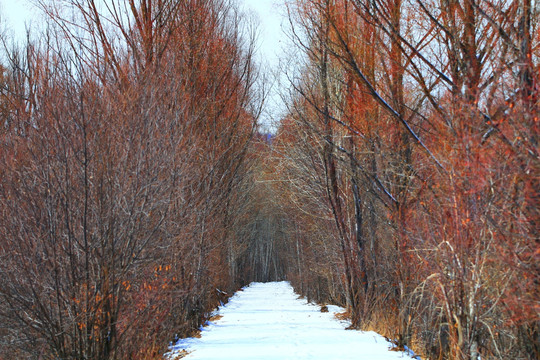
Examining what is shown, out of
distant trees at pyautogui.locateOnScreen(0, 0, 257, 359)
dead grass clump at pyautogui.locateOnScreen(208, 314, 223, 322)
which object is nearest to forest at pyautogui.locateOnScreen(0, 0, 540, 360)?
distant trees at pyautogui.locateOnScreen(0, 0, 257, 359)

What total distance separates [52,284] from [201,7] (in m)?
9.48

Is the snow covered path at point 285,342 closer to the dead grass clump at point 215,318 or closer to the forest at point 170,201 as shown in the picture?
the forest at point 170,201

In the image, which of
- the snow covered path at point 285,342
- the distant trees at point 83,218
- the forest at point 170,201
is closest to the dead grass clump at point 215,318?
the snow covered path at point 285,342

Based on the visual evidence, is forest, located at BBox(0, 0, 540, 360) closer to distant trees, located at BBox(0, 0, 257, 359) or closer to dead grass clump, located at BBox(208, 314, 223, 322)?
distant trees, located at BBox(0, 0, 257, 359)

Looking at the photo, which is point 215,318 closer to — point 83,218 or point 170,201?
point 170,201

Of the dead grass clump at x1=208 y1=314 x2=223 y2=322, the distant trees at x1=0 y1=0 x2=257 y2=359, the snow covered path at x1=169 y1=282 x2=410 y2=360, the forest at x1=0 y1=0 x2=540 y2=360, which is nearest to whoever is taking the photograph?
the forest at x1=0 y1=0 x2=540 y2=360

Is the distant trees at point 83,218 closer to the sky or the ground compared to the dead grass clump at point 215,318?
closer to the sky

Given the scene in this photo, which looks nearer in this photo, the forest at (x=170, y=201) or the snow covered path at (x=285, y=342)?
A: the forest at (x=170, y=201)

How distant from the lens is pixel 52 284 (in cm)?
518

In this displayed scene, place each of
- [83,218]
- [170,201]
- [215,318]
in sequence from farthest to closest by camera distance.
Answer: [215,318]
[170,201]
[83,218]

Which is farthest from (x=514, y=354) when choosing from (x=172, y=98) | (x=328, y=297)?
(x=328, y=297)

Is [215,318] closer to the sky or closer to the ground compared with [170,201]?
closer to the ground

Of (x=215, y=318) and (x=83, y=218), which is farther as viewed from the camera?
(x=215, y=318)

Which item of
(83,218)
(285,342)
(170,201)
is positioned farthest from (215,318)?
(83,218)
